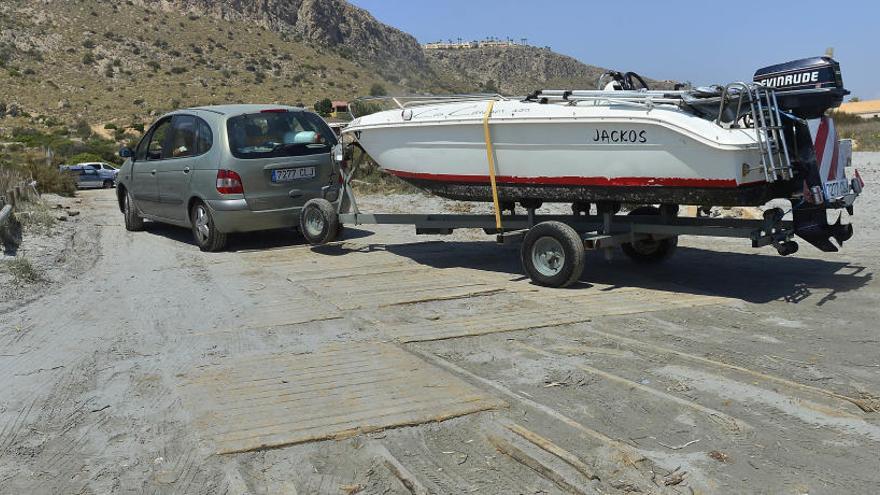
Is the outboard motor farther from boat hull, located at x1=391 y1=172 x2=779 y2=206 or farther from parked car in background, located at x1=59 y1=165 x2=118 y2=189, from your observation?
parked car in background, located at x1=59 y1=165 x2=118 y2=189

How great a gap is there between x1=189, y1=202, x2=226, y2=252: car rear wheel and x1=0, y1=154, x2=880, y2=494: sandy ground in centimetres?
125

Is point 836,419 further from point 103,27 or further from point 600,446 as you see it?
point 103,27

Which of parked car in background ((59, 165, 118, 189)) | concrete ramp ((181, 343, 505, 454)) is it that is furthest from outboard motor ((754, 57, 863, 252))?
parked car in background ((59, 165, 118, 189))

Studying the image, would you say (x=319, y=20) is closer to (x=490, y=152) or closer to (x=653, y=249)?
(x=653, y=249)

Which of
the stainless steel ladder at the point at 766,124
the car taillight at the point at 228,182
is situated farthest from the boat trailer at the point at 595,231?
the car taillight at the point at 228,182

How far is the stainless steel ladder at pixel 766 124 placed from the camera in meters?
6.61

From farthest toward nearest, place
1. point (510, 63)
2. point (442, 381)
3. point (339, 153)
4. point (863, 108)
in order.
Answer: point (510, 63), point (863, 108), point (339, 153), point (442, 381)

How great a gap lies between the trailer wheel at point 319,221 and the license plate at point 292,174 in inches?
17.4

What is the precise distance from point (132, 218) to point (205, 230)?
2596 mm

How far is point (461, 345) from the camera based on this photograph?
Answer: 5.75 m

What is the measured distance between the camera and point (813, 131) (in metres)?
6.82

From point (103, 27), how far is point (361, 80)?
2308 cm

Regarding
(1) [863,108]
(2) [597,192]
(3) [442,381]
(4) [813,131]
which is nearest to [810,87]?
(4) [813,131]

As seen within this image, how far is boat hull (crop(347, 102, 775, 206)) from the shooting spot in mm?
6699
